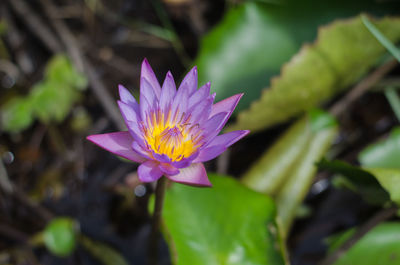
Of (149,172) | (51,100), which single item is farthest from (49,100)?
(149,172)

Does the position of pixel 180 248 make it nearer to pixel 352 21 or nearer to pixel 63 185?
pixel 63 185

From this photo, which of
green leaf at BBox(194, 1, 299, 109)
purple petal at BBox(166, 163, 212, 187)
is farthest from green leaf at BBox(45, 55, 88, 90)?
purple petal at BBox(166, 163, 212, 187)

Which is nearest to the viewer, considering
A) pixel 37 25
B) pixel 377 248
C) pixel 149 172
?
pixel 149 172

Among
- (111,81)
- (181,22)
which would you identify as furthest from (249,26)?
(111,81)

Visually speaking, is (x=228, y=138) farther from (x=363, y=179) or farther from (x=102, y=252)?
(x=102, y=252)

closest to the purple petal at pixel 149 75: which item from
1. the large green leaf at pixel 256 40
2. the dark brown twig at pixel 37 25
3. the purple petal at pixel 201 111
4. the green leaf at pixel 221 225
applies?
the purple petal at pixel 201 111

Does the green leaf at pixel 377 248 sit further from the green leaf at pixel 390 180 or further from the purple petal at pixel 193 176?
the purple petal at pixel 193 176

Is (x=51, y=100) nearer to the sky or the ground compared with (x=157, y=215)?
nearer to the sky
